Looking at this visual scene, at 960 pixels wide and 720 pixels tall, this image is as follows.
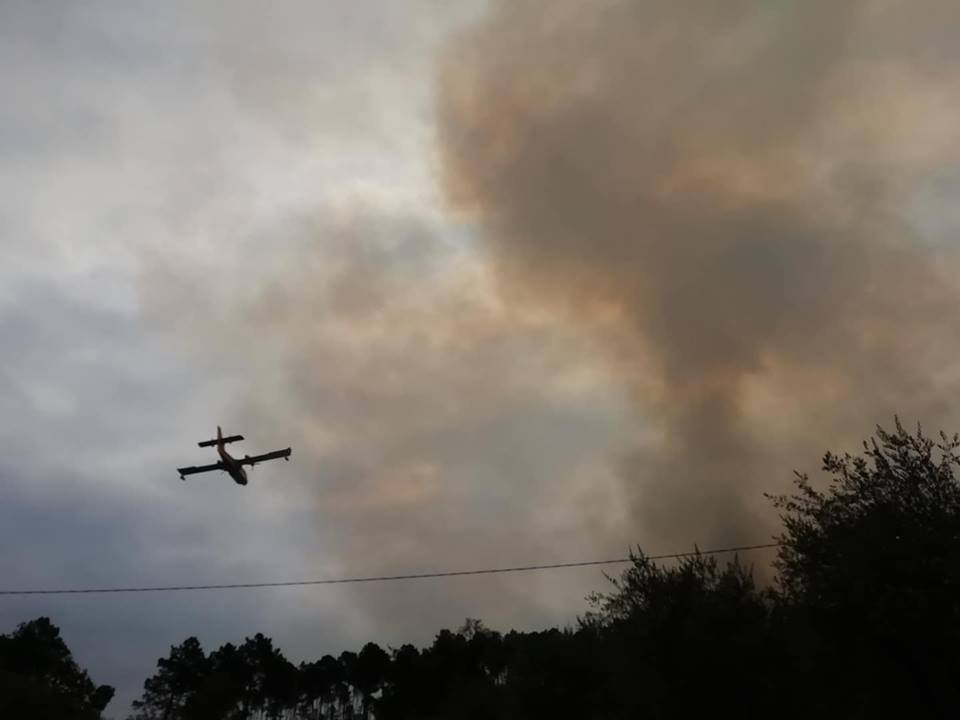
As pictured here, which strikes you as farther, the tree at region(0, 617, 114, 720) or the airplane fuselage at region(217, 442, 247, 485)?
the tree at region(0, 617, 114, 720)

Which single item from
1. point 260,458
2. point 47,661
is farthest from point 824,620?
point 47,661

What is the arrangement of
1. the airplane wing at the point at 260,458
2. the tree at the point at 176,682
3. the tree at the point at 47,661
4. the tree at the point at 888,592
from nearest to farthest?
the tree at the point at 888,592 < the airplane wing at the point at 260,458 < the tree at the point at 47,661 < the tree at the point at 176,682

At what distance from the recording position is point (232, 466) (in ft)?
106

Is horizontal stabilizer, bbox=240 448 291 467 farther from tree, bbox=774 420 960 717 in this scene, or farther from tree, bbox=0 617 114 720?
tree, bbox=0 617 114 720

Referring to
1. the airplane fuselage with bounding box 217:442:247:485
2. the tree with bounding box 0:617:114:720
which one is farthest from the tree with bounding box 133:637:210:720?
the airplane fuselage with bounding box 217:442:247:485

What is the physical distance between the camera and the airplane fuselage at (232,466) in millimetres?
32125

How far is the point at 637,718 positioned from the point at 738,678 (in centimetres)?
387

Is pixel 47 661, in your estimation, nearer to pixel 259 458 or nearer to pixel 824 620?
pixel 259 458

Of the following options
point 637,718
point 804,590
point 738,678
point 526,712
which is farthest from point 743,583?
point 526,712

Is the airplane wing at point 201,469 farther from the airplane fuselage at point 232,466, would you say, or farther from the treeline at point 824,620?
the treeline at point 824,620

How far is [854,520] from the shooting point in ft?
77.4

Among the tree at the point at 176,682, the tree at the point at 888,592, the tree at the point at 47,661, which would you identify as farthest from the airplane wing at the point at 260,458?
the tree at the point at 176,682

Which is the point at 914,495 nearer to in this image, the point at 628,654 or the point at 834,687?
the point at 834,687

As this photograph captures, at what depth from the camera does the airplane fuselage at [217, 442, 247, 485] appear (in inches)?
1265
